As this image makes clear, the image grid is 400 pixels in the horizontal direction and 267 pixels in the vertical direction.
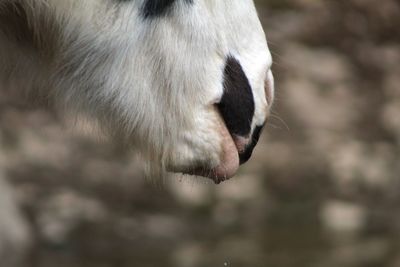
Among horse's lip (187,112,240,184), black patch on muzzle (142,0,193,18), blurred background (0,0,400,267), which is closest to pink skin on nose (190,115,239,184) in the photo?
horse's lip (187,112,240,184)

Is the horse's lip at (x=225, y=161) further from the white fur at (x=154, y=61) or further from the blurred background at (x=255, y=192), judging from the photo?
the blurred background at (x=255, y=192)

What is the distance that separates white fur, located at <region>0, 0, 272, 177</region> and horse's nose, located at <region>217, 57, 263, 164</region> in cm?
1

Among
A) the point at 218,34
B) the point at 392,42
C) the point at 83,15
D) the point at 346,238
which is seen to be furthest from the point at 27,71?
the point at 392,42

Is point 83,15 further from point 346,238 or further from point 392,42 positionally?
point 392,42

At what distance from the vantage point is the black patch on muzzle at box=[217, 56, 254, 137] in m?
2.69

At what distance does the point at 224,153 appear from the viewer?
2713mm

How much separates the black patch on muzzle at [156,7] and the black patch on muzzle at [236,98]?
0.16 m

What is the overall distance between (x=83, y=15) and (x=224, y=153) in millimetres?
387

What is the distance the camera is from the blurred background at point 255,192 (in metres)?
5.87

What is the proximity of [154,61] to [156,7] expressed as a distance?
0.11 metres

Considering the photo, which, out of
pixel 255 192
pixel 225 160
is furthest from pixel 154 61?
pixel 255 192

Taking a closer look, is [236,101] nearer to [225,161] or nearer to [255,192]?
[225,161]

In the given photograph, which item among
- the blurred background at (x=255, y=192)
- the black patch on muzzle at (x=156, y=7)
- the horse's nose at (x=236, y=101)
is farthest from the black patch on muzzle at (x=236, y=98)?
the blurred background at (x=255, y=192)

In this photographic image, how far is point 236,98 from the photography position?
269 cm
